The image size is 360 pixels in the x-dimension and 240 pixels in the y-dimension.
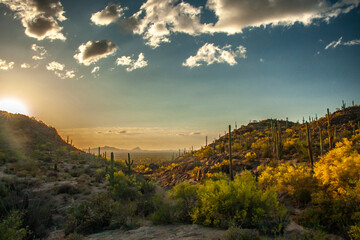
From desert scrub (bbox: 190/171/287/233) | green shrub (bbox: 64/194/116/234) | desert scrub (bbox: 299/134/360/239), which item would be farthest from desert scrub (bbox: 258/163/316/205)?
green shrub (bbox: 64/194/116/234)

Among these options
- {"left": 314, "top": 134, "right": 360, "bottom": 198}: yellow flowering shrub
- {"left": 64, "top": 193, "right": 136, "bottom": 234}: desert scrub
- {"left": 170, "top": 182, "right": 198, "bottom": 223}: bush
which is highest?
{"left": 314, "top": 134, "right": 360, "bottom": 198}: yellow flowering shrub

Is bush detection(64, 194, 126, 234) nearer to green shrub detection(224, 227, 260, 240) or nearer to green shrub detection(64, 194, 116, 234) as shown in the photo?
green shrub detection(64, 194, 116, 234)

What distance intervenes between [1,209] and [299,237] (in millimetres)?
15541

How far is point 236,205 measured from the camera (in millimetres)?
8031

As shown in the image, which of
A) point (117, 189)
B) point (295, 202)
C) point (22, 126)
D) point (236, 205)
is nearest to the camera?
point (236, 205)

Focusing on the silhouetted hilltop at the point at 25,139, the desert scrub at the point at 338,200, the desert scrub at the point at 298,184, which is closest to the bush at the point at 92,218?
the desert scrub at the point at 338,200

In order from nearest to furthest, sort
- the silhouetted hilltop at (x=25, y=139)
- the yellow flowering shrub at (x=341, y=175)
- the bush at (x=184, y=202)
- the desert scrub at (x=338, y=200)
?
the desert scrub at (x=338, y=200) < the yellow flowering shrub at (x=341, y=175) < the bush at (x=184, y=202) < the silhouetted hilltop at (x=25, y=139)

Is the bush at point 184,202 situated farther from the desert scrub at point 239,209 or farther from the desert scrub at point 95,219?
the desert scrub at point 95,219

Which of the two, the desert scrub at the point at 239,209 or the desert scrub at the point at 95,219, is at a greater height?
the desert scrub at the point at 239,209

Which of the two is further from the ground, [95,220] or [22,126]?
[22,126]

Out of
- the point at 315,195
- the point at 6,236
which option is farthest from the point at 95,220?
the point at 315,195

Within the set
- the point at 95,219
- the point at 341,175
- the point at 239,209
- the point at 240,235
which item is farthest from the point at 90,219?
the point at 341,175

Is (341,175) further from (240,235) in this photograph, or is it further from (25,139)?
(25,139)

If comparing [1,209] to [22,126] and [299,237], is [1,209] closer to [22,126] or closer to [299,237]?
[299,237]
